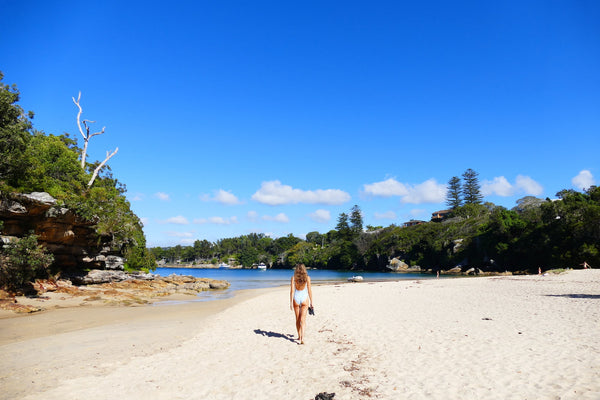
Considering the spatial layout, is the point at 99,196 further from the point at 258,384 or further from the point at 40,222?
the point at 258,384

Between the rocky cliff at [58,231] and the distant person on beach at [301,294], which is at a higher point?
the rocky cliff at [58,231]

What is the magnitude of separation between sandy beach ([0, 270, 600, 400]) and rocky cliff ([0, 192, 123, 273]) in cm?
805

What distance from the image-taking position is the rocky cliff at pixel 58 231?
58.6 feet

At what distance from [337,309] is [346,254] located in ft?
298

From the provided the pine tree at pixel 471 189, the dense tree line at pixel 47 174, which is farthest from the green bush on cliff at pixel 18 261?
the pine tree at pixel 471 189

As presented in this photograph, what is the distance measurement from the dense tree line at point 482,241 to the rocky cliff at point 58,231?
51749 millimetres

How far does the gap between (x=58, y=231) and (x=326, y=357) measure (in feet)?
71.9

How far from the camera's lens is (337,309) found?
48.2 ft

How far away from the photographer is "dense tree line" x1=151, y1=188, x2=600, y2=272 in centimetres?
4281

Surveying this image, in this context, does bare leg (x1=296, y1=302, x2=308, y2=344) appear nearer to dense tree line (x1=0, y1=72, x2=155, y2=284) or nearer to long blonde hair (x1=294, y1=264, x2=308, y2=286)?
long blonde hair (x1=294, y1=264, x2=308, y2=286)

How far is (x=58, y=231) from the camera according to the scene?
70.7 feet

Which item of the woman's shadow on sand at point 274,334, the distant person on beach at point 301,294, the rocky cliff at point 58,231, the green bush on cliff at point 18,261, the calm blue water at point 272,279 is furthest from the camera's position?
the calm blue water at point 272,279

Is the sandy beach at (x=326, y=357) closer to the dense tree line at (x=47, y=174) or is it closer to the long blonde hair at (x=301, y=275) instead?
the long blonde hair at (x=301, y=275)

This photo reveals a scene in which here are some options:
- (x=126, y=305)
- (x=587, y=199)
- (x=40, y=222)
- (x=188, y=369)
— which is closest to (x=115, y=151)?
(x=40, y=222)
